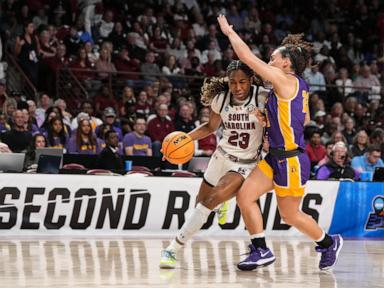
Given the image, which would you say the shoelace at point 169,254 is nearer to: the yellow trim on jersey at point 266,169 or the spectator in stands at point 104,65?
the yellow trim on jersey at point 266,169

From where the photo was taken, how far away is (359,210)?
1361 cm

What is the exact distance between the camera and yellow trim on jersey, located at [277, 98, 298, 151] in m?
8.21

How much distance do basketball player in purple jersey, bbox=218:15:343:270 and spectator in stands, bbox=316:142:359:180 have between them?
5750 millimetres

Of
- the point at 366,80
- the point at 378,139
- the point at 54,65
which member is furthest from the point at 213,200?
the point at 366,80

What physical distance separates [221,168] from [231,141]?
0.93 feet

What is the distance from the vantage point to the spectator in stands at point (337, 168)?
1418 cm

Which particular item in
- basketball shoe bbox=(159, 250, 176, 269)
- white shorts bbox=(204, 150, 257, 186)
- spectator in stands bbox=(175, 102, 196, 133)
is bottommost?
basketball shoe bbox=(159, 250, 176, 269)

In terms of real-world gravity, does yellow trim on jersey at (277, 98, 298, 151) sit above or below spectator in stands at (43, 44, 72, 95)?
below

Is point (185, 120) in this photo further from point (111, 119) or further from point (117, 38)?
point (117, 38)

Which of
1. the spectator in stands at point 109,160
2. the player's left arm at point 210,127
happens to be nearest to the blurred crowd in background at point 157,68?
the spectator in stands at point 109,160

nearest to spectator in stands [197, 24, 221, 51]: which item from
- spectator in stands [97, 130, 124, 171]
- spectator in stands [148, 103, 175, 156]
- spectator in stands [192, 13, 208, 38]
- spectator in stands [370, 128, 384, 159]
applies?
spectator in stands [192, 13, 208, 38]

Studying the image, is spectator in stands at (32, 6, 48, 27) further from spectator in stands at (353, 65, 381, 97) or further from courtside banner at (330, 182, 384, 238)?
courtside banner at (330, 182, 384, 238)

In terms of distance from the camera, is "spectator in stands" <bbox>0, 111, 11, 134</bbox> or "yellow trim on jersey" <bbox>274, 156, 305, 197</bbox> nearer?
"yellow trim on jersey" <bbox>274, 156, 305, 197</bbox>

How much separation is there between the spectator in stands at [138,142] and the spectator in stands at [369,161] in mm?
3476
